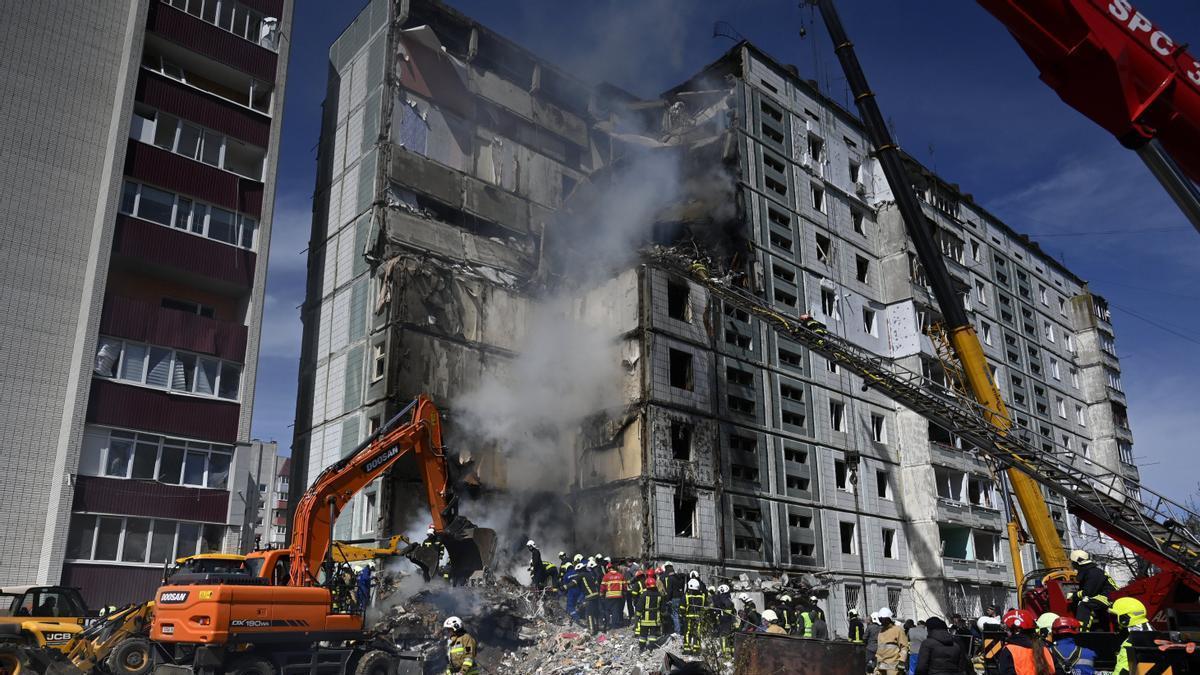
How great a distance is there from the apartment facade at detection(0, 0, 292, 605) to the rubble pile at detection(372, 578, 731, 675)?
Answer: 9.15 meters

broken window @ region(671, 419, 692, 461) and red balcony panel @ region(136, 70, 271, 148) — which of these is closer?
red balcony panel @ region(136, 70, 271, 148)

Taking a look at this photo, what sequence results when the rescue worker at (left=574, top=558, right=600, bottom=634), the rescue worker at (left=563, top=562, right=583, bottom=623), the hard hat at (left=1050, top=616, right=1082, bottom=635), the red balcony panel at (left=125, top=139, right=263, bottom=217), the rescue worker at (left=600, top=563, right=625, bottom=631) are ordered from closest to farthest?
the hard hat at (left=1050, top=616, right=1082, bottom=635) < the rescue worker at (left=600, top=563, right=625, bottom=631) < the rescue worker at (left=574, top=558, right=600, bottom=634) < the rescue worker at (left=563, top=562, right=583, bottom=623) < the red balcony panel at (left=125, top=139, right=263, bottom=217)

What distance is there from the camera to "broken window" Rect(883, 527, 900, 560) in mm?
39188

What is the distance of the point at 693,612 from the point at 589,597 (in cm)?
283

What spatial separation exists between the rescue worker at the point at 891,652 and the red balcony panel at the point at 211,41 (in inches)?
1146

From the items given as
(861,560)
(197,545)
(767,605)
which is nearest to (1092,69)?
(767,605)

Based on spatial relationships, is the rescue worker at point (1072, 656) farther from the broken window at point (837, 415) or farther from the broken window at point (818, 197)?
the broken window at point (818, 197)

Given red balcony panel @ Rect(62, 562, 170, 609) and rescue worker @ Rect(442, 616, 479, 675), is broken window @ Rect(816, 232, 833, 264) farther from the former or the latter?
rescue worker @ Rect(442, 616, 479, 675)

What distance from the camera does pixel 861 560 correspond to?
3709 cm

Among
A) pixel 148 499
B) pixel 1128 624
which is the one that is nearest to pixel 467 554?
pixel 148 499

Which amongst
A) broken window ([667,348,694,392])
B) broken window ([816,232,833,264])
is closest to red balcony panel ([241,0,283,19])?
broken window ([667,348,694,392])

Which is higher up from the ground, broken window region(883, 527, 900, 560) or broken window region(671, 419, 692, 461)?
broken window region(671, 419, 692, 461)

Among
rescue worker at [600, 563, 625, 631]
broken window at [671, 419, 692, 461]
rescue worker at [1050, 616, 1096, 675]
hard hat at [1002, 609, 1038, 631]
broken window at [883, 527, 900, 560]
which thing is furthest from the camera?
broken window at [883, 527, 900, 560]

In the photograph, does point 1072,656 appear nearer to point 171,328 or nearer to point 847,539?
point 171,328
